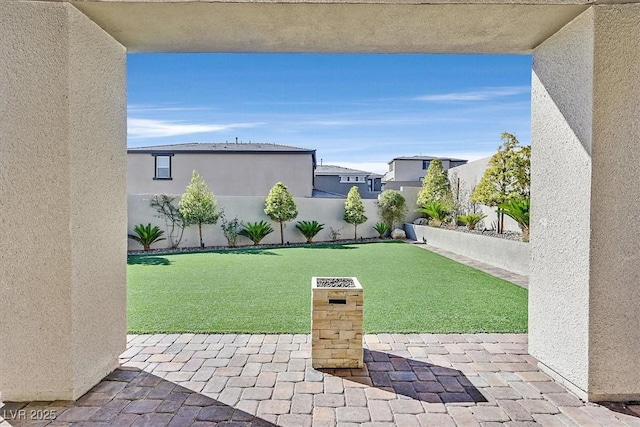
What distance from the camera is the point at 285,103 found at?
2183 centimetres

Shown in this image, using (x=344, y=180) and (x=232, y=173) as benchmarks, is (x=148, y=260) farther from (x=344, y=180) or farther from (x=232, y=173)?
(x=344, y=180)

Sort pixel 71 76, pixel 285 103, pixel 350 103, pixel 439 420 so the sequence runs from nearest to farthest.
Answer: pixel 439 420 < pixel 71 76 < pixel 350 103 < pixel 285 103

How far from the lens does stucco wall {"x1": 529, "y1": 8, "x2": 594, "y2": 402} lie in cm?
337

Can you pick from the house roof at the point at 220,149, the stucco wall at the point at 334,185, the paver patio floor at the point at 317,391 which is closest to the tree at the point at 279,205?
the house roof at the point at 220,149

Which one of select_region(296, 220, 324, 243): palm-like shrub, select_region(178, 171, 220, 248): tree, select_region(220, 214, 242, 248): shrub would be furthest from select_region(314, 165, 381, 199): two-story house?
select_region(178, 171, 220, 248): tree

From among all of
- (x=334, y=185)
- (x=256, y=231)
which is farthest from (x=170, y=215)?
(x=334, y=185)

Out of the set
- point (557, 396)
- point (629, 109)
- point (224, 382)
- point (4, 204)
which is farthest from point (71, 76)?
point (557, 396)

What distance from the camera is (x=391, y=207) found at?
19344 mm

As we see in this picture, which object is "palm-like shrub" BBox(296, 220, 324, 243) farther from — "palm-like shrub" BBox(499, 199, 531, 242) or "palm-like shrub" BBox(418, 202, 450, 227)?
"palm-like shrub" BBox(499, 199, 531, 242)

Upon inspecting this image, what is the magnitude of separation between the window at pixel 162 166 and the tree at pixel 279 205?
9.85 m

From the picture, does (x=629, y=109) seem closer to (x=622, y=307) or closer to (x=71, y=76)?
(x=622, y=307)

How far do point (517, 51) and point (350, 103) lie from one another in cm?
1683

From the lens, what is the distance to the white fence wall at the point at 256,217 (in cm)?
1548

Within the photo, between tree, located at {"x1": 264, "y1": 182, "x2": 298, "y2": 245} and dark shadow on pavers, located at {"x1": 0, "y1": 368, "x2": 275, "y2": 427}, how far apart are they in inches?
521
